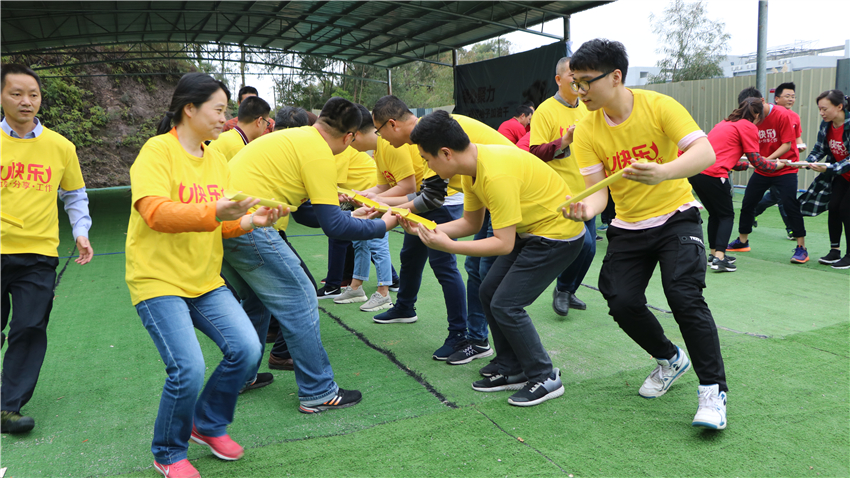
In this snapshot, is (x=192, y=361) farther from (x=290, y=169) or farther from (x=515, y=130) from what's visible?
(x=515, y=130)

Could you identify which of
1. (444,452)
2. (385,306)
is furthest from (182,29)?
(444,452)

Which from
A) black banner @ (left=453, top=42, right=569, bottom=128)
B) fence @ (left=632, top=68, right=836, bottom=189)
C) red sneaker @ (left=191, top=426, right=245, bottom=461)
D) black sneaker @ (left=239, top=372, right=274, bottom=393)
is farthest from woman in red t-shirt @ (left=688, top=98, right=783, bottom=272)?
black banner @ (left=453, top=42, right=569, bottom=128)

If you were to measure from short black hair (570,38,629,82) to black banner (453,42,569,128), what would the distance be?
35.3 feet

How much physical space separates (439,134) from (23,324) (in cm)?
230

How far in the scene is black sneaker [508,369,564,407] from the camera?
2869 millimetres

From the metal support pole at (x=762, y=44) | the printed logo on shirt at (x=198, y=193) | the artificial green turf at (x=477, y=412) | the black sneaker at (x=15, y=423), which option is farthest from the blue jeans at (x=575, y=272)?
the metal support pole at (x=762, y=44)

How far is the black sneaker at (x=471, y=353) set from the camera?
3528 millimetres

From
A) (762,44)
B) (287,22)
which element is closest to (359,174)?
(762,44)

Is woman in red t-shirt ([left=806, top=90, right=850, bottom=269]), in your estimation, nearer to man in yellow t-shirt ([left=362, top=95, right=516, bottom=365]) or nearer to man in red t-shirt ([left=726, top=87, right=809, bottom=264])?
man in red t-shirt ([left=726, top=87, right=809, bottom=264])

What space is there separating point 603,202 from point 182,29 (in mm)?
18096

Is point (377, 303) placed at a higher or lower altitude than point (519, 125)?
lower

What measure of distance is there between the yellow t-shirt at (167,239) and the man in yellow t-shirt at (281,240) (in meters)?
0.39

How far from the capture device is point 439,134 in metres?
2.71

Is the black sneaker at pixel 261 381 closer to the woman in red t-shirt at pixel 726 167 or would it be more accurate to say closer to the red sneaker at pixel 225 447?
the red sneaker at pixel 225 447
